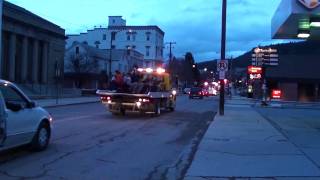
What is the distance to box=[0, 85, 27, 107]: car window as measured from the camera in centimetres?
1289

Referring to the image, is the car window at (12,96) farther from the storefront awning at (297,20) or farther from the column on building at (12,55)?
the column on building at (12,55)

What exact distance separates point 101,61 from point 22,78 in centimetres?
4685

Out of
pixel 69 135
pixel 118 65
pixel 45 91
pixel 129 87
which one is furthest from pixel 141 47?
pixel 69 135

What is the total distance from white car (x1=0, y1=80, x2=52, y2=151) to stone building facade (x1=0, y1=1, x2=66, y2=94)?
4432 cm

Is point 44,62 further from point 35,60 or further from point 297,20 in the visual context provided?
point 297,20

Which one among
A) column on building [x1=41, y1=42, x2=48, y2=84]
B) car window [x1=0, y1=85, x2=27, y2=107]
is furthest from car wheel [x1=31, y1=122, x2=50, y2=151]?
column on building [x1=41, y1=42, x2=48, y2=84]

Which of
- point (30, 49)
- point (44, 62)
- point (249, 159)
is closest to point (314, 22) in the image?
point (249, 159)

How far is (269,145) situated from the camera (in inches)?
643

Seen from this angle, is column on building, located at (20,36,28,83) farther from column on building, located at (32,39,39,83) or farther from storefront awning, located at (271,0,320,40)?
storefront awning, located at (271,0,320,40)

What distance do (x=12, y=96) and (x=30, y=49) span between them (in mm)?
55959

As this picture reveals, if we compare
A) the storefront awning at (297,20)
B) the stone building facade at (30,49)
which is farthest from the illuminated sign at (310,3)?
the stone building facade at (30,49)

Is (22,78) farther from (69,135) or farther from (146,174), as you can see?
(146,174)

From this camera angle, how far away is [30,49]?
68125mm

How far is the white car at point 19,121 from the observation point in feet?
39.7
